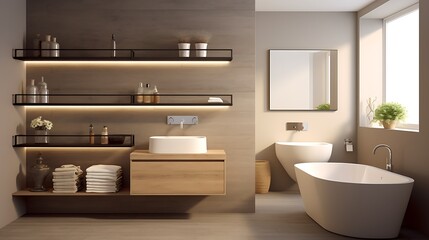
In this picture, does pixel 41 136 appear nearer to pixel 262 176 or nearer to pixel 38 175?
pixel 38 175

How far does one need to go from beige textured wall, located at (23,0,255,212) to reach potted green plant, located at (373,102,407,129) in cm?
140

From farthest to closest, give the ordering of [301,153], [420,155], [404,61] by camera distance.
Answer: [301,153] < [404,61] < [420,155]

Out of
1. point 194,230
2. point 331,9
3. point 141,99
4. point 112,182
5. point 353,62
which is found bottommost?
point 194,230

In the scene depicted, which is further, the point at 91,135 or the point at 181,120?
the point at 181,120

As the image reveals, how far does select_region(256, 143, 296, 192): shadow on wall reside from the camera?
626 cm

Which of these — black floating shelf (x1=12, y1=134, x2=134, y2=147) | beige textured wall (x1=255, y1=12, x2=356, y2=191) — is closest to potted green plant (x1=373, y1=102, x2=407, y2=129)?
beige textured wall (x1=255, y1=12, x2=356, y2=191)

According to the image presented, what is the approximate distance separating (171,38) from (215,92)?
2.41 ft

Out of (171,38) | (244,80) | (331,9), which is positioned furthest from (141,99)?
(331,9)

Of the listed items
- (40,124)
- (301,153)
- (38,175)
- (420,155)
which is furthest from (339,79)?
(38,175)

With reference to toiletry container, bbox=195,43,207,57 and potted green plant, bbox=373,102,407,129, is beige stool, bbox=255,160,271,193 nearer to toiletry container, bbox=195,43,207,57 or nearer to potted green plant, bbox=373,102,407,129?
potted green plant, bbox=373,102,407,129

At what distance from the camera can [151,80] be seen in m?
4.90

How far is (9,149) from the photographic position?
447 cm

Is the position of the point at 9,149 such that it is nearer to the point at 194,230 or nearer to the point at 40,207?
the point at 40,207

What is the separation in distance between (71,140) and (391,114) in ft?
11.1
